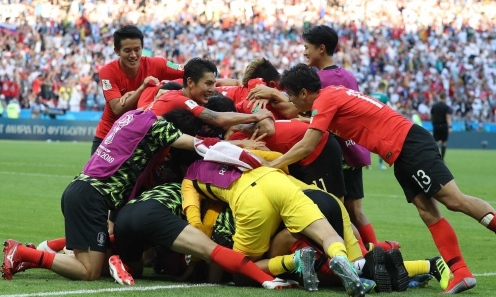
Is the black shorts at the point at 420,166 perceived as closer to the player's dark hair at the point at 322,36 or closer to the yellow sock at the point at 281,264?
the yellow sock at the point at 281,264

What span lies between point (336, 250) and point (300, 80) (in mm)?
1737

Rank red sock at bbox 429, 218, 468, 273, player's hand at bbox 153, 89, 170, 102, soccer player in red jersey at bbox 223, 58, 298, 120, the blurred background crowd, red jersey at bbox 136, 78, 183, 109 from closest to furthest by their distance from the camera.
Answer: red sock at bbox 429, 218, 468, 273
player's hand at bbox 153, 89, 170, 102
soccer player in red jersey at bbox 223, 58, 298, 120
red jersey at bbox 136, 78, 183, 109
the blurred background crowd

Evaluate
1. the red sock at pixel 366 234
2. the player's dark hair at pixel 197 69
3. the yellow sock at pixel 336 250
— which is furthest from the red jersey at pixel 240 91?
the yellow sock at pixel 336 250

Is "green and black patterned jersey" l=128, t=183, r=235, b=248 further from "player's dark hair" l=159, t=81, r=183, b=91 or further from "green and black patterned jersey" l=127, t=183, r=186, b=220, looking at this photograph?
"player's dark hair" l=159, t=81, r=183, b=91

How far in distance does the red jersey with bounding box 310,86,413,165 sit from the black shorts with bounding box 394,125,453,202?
0.07 m

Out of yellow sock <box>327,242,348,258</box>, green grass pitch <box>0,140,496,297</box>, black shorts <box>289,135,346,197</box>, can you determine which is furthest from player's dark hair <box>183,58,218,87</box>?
yellow sock <box>327,242,348,258</box>

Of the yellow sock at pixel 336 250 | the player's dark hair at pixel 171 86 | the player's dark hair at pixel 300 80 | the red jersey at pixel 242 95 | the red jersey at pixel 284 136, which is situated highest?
the player's dark hair at pixel 300 80

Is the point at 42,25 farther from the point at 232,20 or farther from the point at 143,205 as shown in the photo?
the point at 143,205

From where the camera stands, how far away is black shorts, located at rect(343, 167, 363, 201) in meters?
9.55

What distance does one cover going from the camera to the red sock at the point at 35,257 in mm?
7293

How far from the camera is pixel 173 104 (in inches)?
327

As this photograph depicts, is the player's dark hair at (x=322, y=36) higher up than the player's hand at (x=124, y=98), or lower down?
higher up

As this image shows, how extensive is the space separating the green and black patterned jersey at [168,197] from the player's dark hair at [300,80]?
1272mm

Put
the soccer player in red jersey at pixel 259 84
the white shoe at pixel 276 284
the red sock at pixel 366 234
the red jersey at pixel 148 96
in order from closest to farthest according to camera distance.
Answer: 1. the white shoe at pixel 276 284
2. the soccer player in red jersey at pixel 259 84
3. the red jersey at pixel 148 96
4. the red sock at pixel 366 234
